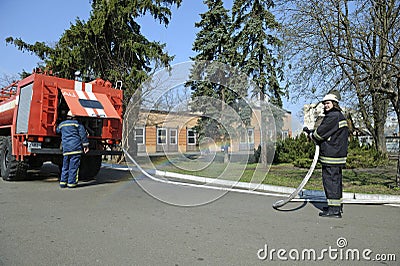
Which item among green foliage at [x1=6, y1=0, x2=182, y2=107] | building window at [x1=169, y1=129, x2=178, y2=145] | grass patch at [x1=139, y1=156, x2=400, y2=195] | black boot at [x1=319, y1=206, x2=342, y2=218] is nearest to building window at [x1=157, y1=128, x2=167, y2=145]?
building window at [x1=169, y1=129, x2=178, y2=145]

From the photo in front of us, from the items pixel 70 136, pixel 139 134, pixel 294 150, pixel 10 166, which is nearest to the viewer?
pixel 70 136

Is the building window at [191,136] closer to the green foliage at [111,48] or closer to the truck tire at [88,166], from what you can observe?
the truck tire at [88,166]

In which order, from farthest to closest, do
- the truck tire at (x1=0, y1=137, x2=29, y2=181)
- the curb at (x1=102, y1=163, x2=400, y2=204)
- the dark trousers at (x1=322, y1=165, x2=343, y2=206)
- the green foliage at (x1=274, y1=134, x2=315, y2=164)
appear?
the green foliage at (x1=274, y1=134, x2=315, y2=164) → the truck tire at (x1=0, y1=137, x2=29, y2=181) → the curb at (x1=102, y1=163, x2=400, y2=204) → the dark trousers at (x1=322, y1=165, x2=343, y2=206)

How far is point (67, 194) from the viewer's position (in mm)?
7758

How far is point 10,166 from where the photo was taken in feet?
31.7

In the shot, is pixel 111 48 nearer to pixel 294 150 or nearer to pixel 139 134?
pixel 139 134

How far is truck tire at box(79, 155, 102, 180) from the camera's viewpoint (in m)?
10.4

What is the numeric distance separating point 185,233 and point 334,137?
2954 millimetres

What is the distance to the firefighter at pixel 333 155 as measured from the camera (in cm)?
567

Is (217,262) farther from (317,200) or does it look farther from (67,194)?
(67,194)

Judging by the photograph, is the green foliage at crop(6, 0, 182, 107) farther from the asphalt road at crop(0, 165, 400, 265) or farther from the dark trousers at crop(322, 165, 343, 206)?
the dark trousers at crop(322, 165, 343, 206)

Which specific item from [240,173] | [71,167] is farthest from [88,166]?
[240,173]

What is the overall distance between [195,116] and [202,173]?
273 cm

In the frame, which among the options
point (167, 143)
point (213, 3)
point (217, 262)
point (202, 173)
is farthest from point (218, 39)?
point (217, 262)
